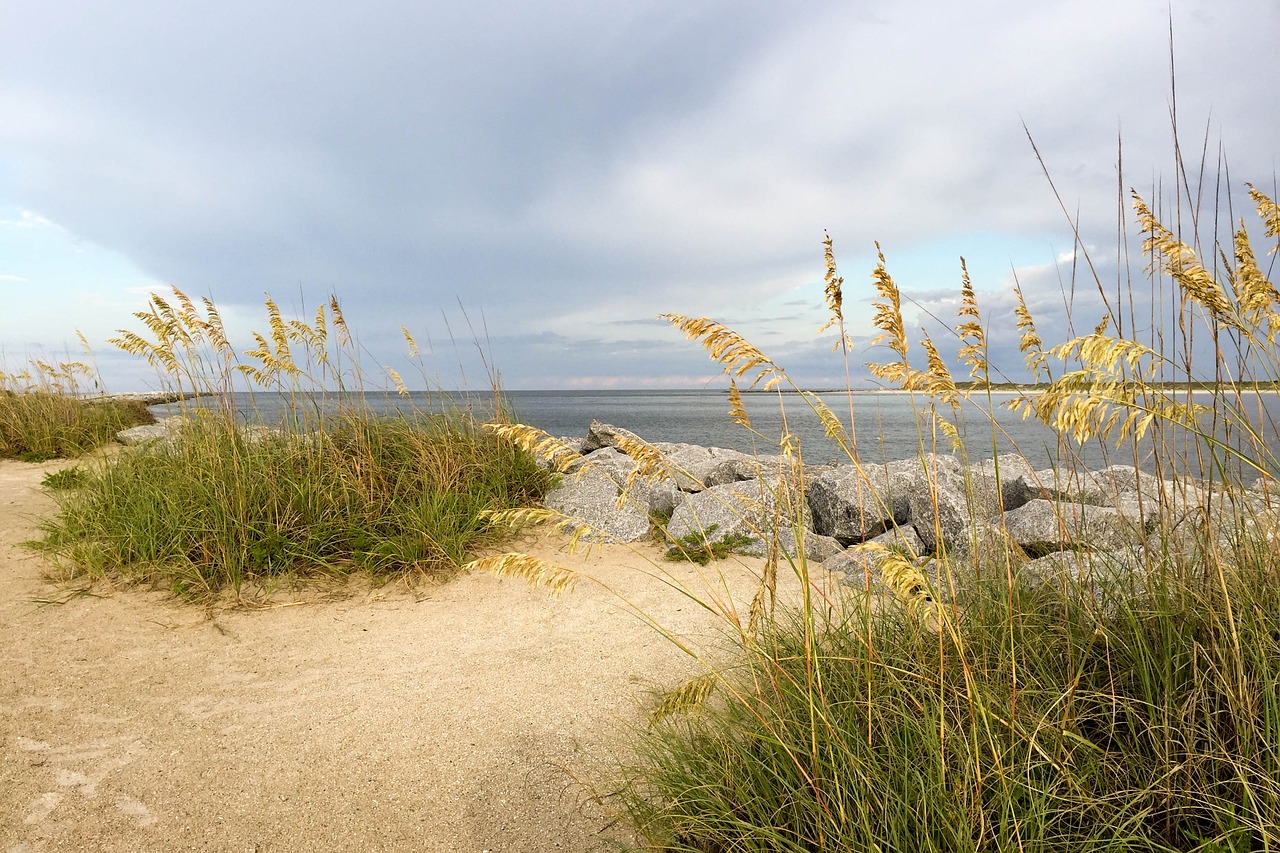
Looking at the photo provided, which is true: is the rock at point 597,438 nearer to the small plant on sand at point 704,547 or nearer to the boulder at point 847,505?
the boulder at point 847,505

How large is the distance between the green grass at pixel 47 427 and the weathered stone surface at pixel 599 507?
7.44 meters

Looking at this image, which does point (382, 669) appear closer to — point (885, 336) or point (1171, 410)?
point (885, 336)

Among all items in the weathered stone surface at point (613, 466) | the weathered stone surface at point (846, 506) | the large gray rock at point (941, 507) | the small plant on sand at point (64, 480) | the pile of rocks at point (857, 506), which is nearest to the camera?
the pile of rocks at point (857, 506)

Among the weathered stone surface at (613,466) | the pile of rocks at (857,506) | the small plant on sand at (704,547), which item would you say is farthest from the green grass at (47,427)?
the small plant on sand at (704,547)

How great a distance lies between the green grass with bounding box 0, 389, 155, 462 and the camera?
33.6 ft

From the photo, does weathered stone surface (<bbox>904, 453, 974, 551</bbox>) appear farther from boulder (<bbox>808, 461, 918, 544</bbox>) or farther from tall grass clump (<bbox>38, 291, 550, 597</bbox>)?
tall grass clump (<bbox>38, 291, 550, 597</bbox>)

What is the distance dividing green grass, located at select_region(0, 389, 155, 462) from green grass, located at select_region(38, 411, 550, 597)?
5082 mm

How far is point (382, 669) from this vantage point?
155 inches

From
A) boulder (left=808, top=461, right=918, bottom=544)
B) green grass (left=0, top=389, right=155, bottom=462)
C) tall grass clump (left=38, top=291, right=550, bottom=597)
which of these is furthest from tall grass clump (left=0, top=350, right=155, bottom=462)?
boulder (left=808, top=461, right=918, bottom=544)

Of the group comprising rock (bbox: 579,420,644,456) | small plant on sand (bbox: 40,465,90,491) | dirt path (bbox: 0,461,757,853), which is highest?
small plant on sand (bbox: 40,465,90,491)

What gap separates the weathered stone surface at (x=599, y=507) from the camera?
6188 mm

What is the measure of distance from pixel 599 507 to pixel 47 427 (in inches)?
371

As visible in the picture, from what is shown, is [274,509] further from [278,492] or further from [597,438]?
[597,438]

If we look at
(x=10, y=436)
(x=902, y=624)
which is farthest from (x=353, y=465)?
(x=10, y=436)
